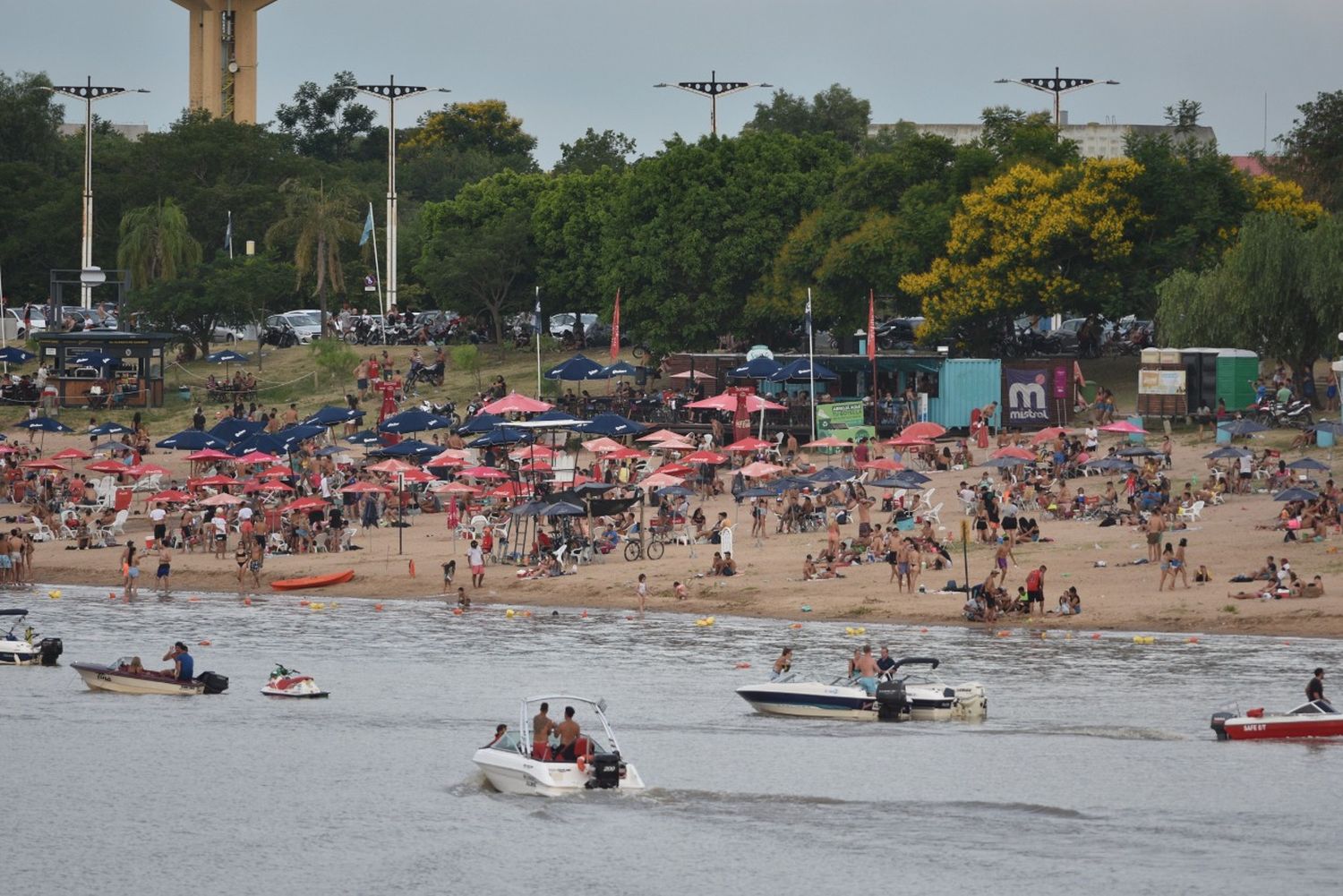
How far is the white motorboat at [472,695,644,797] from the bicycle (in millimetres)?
19492

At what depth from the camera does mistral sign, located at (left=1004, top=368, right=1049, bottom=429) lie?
68750 mm

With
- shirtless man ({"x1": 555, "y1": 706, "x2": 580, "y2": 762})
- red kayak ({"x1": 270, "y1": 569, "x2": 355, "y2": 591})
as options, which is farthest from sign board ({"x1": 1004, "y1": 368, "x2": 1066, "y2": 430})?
shirtless man ({"x1": 555, "y1": 706, "x2": 580, "y2": 762})

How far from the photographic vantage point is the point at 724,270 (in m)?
80.7

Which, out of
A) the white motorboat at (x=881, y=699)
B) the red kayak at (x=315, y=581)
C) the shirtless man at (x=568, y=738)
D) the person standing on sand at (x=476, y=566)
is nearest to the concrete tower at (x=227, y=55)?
the red kayak at (x=315, y=581)

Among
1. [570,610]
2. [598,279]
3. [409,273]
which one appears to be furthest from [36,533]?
[409,273]

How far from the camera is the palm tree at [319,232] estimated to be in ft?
301

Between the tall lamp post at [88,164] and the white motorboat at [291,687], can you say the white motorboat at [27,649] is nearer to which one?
the white motorboat at [291,687]

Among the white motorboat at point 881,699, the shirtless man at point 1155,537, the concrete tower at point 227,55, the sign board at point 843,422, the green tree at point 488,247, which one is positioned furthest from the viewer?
the concrete tower at point 227,55

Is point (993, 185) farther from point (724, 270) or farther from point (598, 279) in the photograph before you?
point (598, 279)

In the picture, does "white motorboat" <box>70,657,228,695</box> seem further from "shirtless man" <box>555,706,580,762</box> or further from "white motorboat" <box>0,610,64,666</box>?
"shirtless man" <box>555,706,580,762</box>

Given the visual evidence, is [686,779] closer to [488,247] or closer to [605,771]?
[605,771]

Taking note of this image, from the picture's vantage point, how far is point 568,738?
1395 inches

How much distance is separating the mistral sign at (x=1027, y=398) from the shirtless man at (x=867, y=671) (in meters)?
29.5

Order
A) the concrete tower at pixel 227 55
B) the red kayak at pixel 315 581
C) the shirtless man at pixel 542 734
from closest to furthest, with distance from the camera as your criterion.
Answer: the shirtless man at pixel 542 734
the red kayak at pixel 315 581
the concrete tower at pixel 227 55
